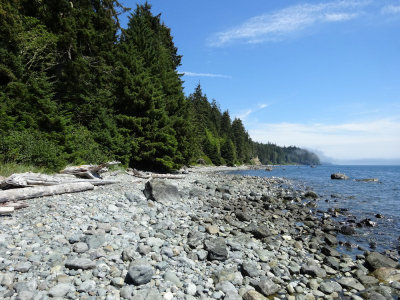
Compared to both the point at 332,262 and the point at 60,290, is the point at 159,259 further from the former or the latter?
the point at 332,262

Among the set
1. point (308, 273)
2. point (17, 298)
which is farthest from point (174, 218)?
point (17, 298)

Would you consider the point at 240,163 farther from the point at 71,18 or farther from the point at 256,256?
the point at 256,256

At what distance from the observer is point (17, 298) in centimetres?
333

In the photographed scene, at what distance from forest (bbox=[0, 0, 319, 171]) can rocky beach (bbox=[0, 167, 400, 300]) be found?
6823 mm

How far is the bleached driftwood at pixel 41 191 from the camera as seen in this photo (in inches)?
269

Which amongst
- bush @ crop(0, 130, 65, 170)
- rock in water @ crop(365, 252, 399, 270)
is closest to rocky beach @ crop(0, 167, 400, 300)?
rock in water @ crop(365, 252, 399, 270)

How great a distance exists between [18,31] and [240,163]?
276ft

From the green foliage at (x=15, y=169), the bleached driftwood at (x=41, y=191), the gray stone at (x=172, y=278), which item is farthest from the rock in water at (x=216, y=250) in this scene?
the green foliage at (x=15, y=169)

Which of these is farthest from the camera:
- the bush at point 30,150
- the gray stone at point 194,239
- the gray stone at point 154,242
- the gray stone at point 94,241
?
the bush at point 30,150

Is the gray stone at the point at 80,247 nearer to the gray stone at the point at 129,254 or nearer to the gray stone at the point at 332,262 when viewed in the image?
the gray stone at the point at 129,254

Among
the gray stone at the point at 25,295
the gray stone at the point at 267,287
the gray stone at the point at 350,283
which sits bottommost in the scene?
the gray stone at the point at 350,283

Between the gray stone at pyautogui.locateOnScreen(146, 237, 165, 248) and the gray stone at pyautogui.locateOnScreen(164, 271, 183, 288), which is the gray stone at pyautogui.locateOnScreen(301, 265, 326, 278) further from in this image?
the gray stone at pyautogui.locateOnScreen(146, 237, 165, 248)

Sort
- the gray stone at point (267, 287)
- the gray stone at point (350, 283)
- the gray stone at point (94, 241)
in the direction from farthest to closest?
the gray stone at point (350, 283)
the gray stone at point (94, 241)
the gray stone at point (267, 287)

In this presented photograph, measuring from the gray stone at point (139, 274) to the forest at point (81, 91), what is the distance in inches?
397
